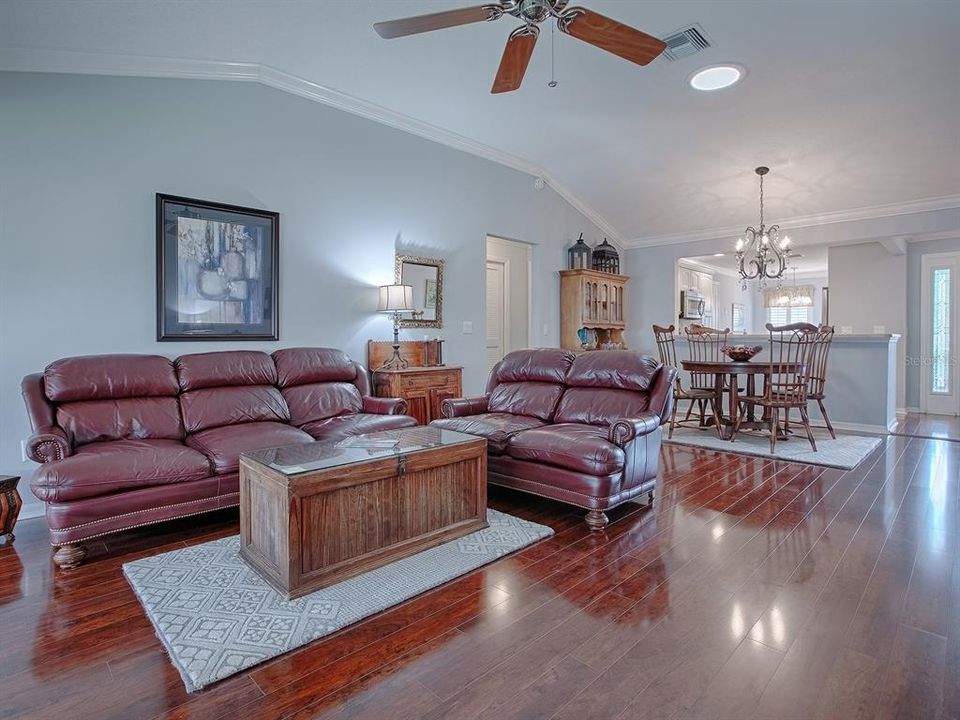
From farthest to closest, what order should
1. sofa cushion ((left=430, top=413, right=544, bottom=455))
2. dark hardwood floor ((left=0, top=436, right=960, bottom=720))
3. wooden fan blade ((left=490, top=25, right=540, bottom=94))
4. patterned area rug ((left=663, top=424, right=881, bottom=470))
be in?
patterned area rug ((left=663, top=424, right=881, bottom=470)), sofa cushion ((left=430, top=413, right=544, bottom=455)), wooden fan blade ((left=490, top=25, right=540, bottom=94)), dark hardwood floor ((left=0, top=436, right=960, bottom=720))

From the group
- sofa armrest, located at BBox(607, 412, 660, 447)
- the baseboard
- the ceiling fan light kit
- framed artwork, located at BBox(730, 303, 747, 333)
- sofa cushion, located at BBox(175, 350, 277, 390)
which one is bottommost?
the baseboard

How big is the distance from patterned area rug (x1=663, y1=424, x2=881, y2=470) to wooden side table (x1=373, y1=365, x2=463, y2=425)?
2300 mm

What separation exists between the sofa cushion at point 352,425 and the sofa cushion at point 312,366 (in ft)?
1.24

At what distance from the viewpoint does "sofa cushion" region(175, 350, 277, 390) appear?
3535 mm

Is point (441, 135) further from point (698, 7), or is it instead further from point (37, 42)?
point (37, 42)

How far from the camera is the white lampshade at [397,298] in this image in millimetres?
4621

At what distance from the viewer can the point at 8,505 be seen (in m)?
2.74

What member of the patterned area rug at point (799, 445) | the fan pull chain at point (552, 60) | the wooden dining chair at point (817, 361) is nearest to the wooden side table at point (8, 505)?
the fan pull chain at point (552, 60)

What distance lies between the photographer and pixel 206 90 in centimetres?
388

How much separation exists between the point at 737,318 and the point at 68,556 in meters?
11.6

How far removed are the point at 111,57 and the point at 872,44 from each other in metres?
5.09

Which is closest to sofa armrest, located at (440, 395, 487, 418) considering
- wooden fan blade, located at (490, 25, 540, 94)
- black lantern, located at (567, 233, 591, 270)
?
wooden fan blade, located at (490, 25, 540, 94)

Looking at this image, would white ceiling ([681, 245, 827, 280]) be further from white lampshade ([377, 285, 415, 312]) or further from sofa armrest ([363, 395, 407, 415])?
sofa armrest ([363, 395, 407, 415])

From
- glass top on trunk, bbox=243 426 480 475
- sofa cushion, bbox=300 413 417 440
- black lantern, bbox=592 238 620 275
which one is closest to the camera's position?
glass top on trunk, bbox=243 426 480 475
